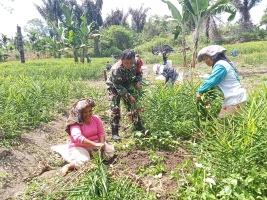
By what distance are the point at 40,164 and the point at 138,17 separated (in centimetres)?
4195

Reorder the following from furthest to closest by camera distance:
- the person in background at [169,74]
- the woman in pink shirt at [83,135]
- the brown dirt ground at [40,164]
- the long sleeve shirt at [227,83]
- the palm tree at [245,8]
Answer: the palm tree at [245,8] < the person in background at [169,74] < the long sleeve shirt at [227,83] < the woman in pink shirt at [83,135] < the brown dirt ground at [40,164]

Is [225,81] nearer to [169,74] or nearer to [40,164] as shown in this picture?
[40,164]

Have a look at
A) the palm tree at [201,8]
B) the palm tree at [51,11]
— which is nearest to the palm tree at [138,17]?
the palm tree at [51,11]

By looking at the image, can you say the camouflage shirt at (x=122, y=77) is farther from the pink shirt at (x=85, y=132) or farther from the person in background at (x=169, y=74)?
the person in background at (x=169, y=74)

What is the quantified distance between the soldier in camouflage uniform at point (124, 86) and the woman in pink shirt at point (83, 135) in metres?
0.81

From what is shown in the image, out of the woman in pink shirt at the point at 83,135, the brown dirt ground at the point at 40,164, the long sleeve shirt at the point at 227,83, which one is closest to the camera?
the brown dirt ground at the point at 40,164

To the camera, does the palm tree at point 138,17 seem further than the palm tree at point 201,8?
Yes

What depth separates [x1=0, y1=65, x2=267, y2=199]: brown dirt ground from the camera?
241cm

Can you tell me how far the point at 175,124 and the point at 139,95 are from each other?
748 millimetres

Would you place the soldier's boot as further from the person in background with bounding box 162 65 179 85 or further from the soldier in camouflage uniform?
the person in background with bounding box 162 65 179 85

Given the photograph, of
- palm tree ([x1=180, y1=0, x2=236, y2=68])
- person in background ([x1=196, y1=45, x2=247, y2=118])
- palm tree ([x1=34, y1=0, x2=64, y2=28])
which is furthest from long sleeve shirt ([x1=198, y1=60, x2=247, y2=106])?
palm tree ([x1=34, y1=0, x2=64, y2=28])

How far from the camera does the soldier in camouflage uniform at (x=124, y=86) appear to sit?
145 inches

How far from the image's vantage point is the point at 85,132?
2.94 metres

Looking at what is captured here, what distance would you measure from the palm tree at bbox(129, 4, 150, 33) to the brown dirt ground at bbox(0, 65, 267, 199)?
134 ft
